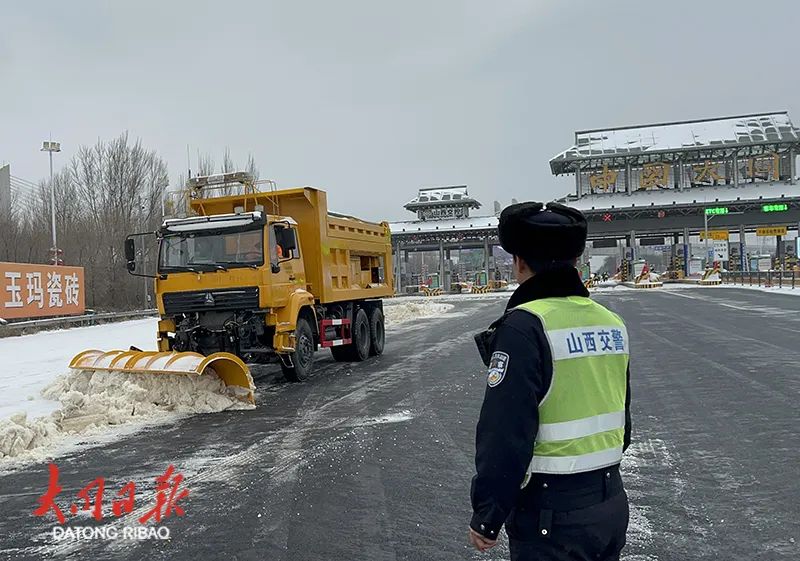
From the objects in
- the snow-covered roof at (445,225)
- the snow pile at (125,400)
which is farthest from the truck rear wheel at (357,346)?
the snow-covered roof at (445,225)

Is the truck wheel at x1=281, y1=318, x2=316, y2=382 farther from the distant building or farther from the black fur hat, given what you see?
the distant building

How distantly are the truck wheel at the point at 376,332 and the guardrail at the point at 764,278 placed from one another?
100.0 feet

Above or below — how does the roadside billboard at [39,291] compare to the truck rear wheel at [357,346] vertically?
above

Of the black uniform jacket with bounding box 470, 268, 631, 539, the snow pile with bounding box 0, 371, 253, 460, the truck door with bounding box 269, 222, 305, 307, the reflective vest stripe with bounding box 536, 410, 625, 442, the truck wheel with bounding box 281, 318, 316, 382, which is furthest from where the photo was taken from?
the truck wheel with bounding box 281, 318, 316, 382

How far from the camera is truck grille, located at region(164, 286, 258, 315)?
1012cm

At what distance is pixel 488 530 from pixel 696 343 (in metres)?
13.4

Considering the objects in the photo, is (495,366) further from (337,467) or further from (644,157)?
(644,157)

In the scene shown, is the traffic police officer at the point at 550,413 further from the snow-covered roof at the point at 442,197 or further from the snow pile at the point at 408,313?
the snow-covered roof at the point at 442,197

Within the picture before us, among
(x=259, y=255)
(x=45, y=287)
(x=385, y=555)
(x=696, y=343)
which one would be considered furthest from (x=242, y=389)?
(x=45, y=287)

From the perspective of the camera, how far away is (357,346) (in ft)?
45.2

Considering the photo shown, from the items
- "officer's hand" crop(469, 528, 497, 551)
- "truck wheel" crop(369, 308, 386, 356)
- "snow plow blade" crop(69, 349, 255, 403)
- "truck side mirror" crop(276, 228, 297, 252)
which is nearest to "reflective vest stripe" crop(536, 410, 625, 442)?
"officer's hand" crop(469, 528, 497, 551)

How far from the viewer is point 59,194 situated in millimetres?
44719

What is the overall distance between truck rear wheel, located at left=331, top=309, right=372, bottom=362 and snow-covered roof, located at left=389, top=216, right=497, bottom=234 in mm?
42053

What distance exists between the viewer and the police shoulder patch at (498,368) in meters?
2.23
